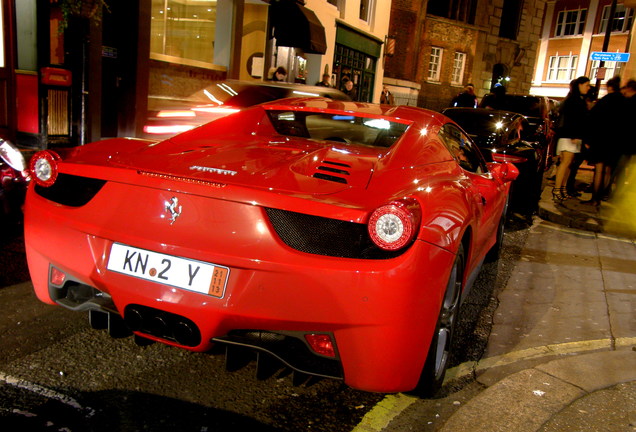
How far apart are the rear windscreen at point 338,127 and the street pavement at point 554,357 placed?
1503mm

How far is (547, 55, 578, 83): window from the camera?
4700 cm

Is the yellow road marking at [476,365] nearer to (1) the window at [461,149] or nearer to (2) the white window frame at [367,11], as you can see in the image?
(1) the window at [461,149]

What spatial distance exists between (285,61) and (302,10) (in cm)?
172

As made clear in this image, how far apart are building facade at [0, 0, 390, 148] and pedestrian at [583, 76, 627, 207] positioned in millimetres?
7532

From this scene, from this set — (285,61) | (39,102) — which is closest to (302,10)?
(285,61)

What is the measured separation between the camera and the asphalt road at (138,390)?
2320 mm

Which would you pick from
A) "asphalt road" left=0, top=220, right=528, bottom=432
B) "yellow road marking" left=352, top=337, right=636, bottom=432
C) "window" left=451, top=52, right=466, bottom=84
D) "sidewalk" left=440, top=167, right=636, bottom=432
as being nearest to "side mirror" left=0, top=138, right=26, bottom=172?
"asphalt road" left=0, top=220, right=528, bottom=432

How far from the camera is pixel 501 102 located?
14.7m

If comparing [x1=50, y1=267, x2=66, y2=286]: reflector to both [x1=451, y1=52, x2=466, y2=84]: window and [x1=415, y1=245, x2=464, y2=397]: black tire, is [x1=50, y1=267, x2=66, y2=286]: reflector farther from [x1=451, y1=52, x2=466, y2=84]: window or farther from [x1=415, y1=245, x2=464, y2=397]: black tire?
[x1=451, y1=52, x2=466, y2=84]: window

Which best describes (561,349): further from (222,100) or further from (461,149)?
(222,100)

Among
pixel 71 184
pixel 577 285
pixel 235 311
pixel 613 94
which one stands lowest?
pixel 577 285

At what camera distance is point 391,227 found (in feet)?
6.99

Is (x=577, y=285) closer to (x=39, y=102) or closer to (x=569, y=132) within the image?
(x=569, y=132)

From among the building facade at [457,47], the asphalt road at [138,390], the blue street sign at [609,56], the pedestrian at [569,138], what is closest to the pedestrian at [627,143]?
the pedestrian at [569,138]
